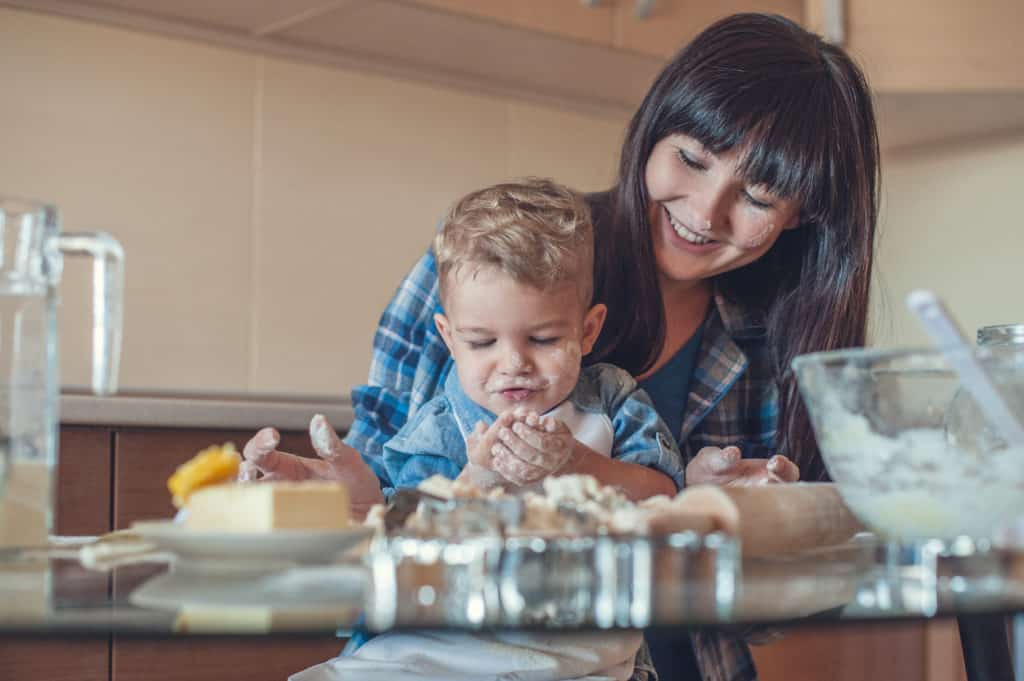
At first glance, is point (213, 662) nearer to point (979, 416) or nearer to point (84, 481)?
point (84, 481)

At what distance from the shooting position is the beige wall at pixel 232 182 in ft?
7.91

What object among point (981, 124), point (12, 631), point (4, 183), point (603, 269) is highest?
point (981, 124)

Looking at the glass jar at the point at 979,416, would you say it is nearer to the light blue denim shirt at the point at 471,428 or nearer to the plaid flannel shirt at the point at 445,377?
the light blue denim shirt at the point at 471,428

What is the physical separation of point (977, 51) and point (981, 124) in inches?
16.1

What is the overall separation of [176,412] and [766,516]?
1.47 meters

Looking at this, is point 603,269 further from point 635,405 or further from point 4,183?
point 4,183

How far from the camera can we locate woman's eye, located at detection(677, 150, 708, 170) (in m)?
1.48

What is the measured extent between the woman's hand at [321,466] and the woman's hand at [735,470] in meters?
0.30

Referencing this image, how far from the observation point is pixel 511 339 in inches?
50.3

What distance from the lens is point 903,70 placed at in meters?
2.77

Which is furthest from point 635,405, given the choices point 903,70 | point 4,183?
point 903,70

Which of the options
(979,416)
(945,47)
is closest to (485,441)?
(979,416)

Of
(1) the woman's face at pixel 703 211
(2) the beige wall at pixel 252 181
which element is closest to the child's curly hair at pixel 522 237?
(1) the woman's face at pixel 703 211

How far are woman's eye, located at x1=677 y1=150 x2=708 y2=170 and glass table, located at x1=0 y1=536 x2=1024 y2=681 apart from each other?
880mm
